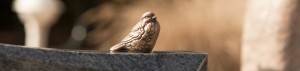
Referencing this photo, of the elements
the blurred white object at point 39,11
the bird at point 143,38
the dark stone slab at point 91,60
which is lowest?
the dark stone slab at point 91,60

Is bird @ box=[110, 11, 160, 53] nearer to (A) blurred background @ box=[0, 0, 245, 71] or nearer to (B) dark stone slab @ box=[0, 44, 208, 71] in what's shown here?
(B) dark stone slab @ box=[0, 44, 208, 71]

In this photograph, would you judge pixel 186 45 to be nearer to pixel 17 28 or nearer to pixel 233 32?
pixel 233 32

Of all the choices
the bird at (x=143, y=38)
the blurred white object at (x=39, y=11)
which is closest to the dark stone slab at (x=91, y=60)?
the bird at (x=143, y=38)

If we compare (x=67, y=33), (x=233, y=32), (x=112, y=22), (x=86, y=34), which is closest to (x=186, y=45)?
(x=233, y=32)

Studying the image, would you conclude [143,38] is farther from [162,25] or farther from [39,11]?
[162,25]

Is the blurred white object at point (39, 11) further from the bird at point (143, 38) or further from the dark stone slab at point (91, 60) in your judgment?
the dark stone slab at point (91, 60)

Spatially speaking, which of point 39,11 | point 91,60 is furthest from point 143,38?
point 39,11
